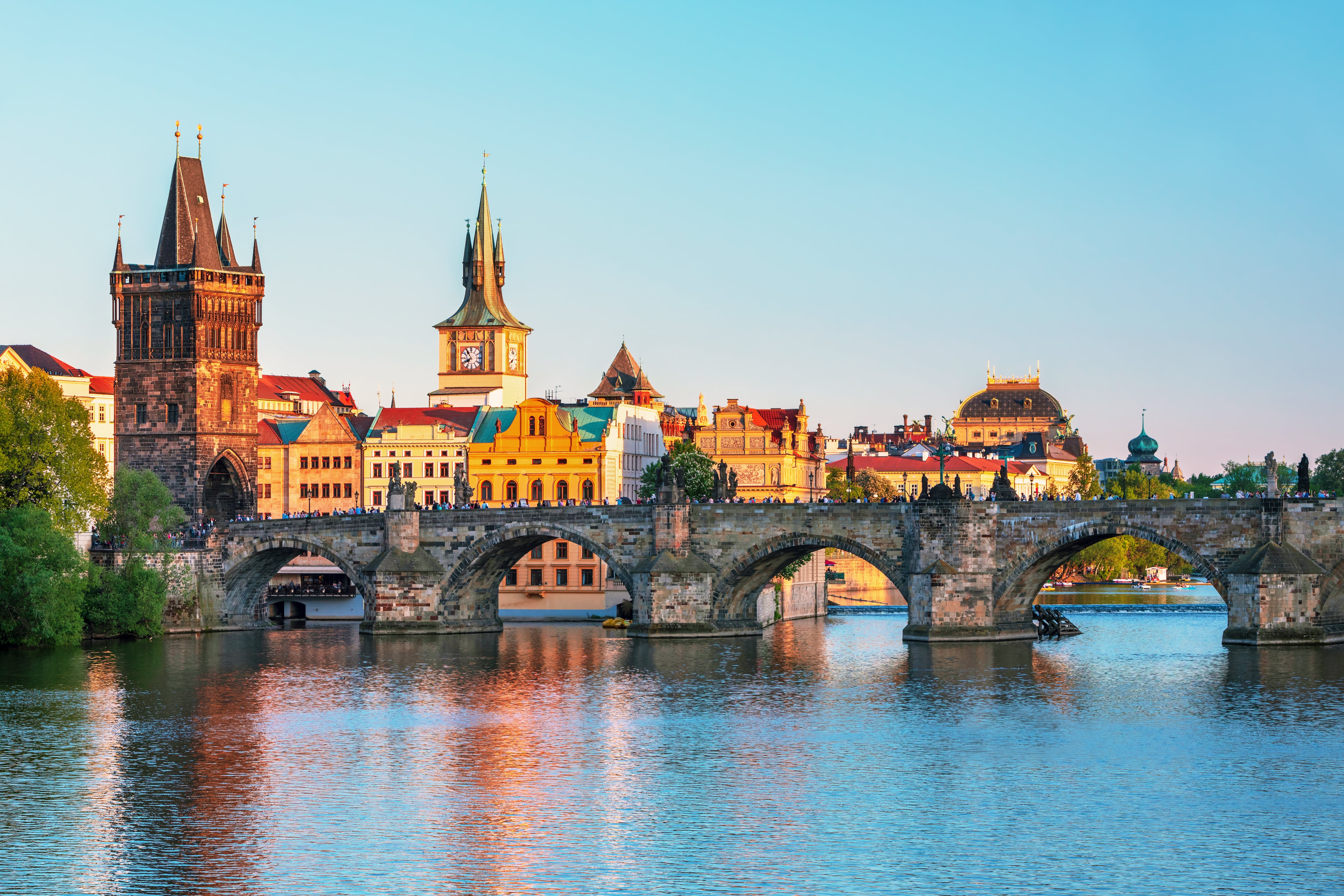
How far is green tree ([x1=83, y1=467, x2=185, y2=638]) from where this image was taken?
90.2m

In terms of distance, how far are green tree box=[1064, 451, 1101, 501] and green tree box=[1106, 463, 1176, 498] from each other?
1516mm

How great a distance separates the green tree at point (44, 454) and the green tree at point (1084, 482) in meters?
111

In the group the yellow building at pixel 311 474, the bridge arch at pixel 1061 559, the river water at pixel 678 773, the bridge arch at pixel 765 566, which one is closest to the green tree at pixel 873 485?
the yellow building at pixel 311 474

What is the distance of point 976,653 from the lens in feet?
262

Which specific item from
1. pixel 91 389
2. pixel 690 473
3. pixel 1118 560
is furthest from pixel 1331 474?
pixel 91 389

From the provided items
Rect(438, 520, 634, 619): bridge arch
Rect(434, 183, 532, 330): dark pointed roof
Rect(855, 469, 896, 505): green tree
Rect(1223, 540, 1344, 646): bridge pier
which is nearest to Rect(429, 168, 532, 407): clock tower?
Rect(434, 183, 532, 330): dark pointed roof

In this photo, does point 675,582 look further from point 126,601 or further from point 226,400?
point 226,400

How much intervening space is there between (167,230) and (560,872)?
293 ft

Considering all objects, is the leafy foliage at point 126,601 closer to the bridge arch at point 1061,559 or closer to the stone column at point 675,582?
the stone column at point 675,582

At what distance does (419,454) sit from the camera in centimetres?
12588

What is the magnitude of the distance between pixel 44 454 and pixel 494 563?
2133cm

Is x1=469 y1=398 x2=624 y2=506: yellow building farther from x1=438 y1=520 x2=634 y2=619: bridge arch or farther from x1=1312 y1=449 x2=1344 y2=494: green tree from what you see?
x1=1312 y1=449 x2=1344 y2=494: green tree

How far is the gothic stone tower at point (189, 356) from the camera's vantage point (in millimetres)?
121438

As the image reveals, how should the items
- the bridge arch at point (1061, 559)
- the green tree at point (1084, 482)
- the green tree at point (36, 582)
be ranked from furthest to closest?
1. the green tree at point (1084, 482)
2. the green tree at point (36, 582)
3. the bridge arch at point (1061, 559)
